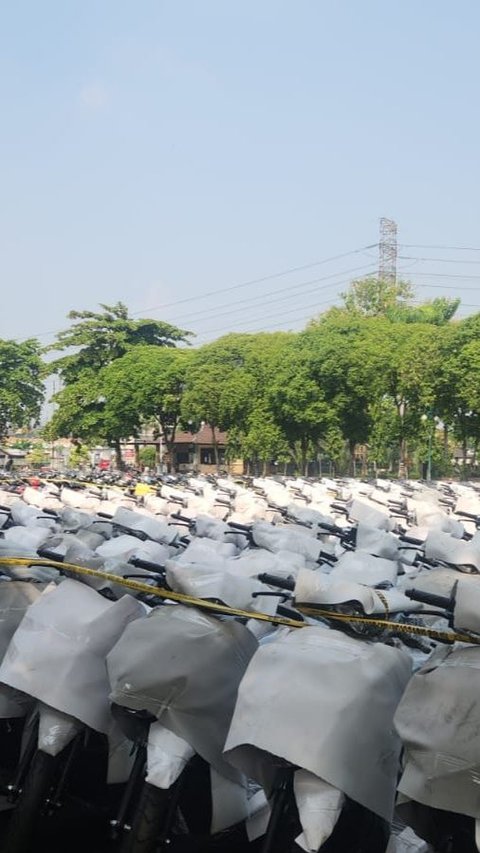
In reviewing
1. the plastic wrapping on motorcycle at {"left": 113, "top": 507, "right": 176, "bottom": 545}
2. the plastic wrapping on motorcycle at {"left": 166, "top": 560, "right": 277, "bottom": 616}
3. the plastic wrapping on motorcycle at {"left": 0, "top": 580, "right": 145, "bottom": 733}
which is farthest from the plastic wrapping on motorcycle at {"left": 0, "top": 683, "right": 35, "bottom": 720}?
the plastic wrapping on motorcycle at {"left": 113, "top": 507, "right": 176, "bottom": 545}

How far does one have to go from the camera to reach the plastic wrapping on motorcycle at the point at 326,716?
2779mm

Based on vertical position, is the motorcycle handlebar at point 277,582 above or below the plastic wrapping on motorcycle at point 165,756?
above

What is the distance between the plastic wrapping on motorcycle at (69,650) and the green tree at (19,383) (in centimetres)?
4169

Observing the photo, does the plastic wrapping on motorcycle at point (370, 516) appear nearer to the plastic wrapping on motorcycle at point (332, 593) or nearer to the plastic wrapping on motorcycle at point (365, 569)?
the plastic wrapping on motorcycle at point (365, 569)

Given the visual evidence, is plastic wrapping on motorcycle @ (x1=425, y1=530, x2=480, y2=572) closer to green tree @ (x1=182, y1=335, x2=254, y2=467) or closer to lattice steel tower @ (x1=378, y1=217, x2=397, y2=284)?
green tree @ (x1=182, y1=335, x2=254, y2=467)

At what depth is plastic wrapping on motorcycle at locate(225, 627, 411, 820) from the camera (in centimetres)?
278

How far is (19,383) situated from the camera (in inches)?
1761

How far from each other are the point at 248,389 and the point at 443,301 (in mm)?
8176

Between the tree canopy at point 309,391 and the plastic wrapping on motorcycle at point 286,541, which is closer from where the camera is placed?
the plastic wrapping on motorcycle at point 286,541

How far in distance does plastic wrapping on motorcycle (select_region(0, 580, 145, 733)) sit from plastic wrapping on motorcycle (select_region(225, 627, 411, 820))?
699 mm

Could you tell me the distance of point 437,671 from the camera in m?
2.75

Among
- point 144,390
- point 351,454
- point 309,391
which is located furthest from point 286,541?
point 144,390

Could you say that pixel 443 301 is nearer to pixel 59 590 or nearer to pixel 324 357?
pixel 324 357

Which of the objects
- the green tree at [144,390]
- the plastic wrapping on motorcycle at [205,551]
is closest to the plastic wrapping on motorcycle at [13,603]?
the plastic wrapping on motorcycle at [205,551]
